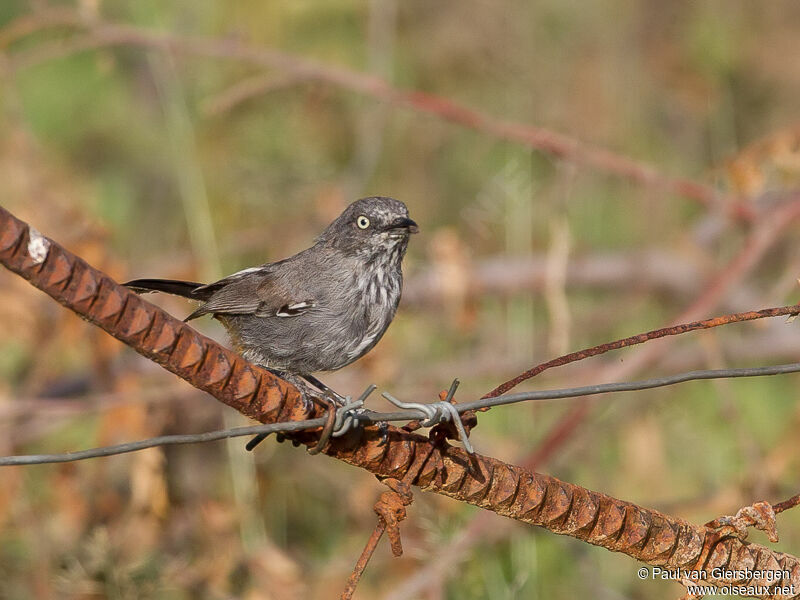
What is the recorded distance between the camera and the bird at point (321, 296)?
3557mm

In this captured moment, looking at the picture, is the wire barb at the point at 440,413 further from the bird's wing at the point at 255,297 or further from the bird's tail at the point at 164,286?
the bird's tail at the point at 164,286

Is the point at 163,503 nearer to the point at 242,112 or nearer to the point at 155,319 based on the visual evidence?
the point at 155,319

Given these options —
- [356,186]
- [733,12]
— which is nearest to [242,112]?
[356,186]

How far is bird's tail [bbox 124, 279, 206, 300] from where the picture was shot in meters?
3.50

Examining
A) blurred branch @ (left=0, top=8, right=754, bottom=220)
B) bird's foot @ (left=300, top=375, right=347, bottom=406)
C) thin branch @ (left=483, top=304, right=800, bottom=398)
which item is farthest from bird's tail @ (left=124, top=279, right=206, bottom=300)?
blurred branch @ (left=0, top=8, right=754, bottom=220)

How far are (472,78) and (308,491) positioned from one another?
170 inches

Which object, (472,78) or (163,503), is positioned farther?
(472,78)

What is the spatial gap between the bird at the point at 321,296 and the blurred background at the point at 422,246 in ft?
3.61

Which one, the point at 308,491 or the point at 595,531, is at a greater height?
the point at 308,491

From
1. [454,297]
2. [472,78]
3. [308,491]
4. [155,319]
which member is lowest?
[155,319]

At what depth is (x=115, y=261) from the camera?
5.48 meters

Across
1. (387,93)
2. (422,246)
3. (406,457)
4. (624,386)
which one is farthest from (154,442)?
(422,246)

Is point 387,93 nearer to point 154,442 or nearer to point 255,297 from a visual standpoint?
point 255,297

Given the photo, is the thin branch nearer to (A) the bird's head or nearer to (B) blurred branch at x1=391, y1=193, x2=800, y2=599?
(A) the bird's head
